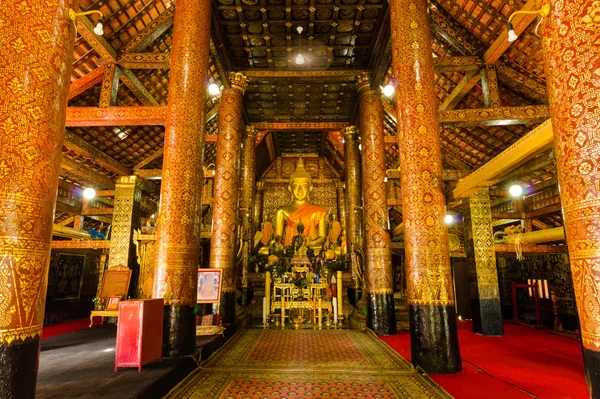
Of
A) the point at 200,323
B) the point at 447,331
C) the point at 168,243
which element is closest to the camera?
the point at 447,331

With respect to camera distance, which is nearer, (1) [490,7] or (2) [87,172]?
(1) [490,7]

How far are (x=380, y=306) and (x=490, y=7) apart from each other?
6.53m

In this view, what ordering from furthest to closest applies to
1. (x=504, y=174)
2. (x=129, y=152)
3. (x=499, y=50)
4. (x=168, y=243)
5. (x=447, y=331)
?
1. (x=129, y=152)
2. (x=499, y=50)
3. (x=504, y=174)
4. (x=168, y=243)
5. (x=447, y=331)

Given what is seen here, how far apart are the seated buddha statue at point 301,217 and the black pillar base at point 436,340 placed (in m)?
8.56

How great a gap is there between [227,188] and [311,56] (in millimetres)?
4179

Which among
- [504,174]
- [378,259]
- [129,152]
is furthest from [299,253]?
[504,174]

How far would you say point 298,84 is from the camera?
1031 centimetres

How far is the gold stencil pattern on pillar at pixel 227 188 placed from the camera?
26.6 ft

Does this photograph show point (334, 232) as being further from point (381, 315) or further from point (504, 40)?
point (504, 40)

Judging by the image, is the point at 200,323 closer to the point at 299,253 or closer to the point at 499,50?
the point at 299,253

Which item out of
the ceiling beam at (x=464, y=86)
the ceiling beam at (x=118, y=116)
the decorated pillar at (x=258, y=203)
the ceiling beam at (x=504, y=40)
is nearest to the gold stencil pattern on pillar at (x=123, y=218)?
the ceiling beam at (x=118, y=116)

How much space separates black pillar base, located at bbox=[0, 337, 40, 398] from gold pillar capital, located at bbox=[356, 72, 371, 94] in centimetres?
882

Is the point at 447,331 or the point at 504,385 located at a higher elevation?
the point at 447,331

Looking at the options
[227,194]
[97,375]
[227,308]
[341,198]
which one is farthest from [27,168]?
[341,198]
